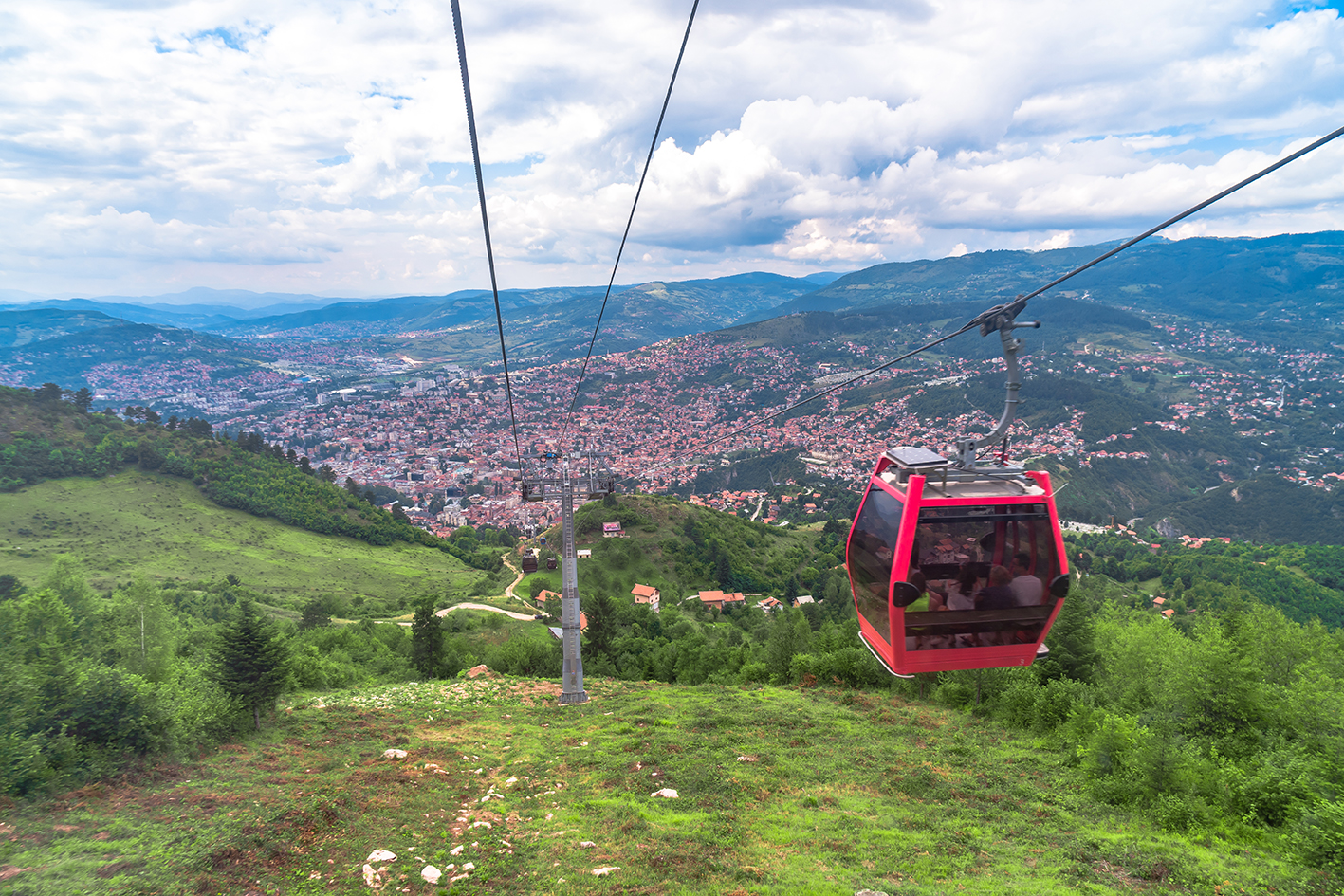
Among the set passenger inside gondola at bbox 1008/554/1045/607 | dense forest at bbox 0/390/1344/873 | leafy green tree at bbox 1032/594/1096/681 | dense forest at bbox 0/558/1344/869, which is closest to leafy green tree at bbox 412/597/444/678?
dense forest at bbox 0/390/1344/873

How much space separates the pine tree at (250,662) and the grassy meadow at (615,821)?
1.17 meters

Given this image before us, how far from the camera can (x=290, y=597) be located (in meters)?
54.5

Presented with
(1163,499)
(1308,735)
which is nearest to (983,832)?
(1308,735)

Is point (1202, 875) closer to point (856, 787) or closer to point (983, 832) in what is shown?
point (983, 832)

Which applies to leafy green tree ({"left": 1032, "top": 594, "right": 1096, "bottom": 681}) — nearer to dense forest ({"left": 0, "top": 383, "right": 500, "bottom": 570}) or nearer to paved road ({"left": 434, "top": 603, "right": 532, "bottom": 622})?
paved road ({"left": 434, "top": 603, "right": 532, "bottom": 622})

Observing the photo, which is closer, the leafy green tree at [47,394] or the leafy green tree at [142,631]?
the leafy green tree at [142,631]

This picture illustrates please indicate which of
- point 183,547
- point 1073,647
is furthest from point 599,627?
point 183,547

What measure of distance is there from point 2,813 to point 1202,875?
721 inches

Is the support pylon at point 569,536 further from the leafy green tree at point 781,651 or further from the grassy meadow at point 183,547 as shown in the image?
the grassy meadow at point 183,547

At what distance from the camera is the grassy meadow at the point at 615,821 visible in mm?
8391

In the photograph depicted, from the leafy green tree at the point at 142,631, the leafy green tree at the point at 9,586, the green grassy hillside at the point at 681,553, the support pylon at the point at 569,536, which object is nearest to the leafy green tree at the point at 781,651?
the support pylon at the point at 569,536

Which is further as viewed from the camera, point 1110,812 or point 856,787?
point 856,787

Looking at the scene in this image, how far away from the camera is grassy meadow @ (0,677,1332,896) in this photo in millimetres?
8391

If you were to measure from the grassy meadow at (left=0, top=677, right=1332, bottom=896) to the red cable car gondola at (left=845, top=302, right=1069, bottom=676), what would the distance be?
393 centimetres
